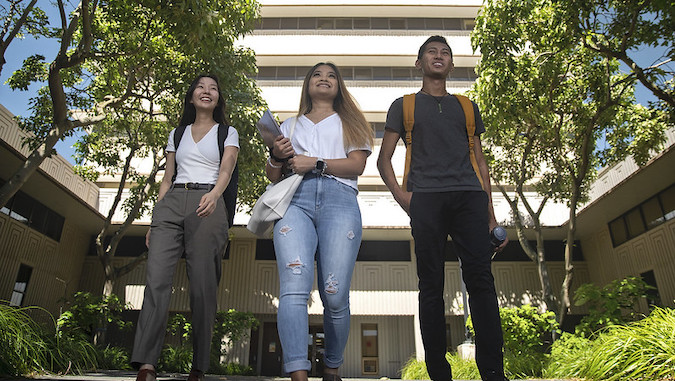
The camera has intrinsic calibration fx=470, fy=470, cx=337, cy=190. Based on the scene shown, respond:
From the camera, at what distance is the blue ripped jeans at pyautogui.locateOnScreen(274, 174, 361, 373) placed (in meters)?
2.24

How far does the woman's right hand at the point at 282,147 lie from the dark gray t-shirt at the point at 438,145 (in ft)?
2.47

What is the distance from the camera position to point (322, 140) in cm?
279

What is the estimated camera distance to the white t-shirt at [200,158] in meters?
3.03

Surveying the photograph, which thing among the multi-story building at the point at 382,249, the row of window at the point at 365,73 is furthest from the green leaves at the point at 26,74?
the row of window at the point at 365,73

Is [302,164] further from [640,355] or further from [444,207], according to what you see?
[640,355]

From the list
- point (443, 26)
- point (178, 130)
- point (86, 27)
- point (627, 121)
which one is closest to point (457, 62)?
point (443, 26)

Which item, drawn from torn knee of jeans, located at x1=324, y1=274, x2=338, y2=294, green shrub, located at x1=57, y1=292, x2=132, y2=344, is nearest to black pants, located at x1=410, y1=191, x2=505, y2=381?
torn knee of jeans, located at x1=324, y1=274, x2=338, y2=294

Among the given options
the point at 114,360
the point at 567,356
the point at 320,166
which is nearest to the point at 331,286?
the point at 320,166

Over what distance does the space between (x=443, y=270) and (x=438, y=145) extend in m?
0.76

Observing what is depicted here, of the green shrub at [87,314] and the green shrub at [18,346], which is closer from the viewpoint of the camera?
the green shrub at [18,346]

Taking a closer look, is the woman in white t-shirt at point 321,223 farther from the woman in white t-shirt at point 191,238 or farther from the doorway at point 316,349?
the doorway at point 316,349

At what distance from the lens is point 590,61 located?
10.6 meters

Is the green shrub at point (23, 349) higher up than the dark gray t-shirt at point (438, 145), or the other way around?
the dark gray t-shirt at point (438, 145)

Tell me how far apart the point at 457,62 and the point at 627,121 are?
1350 cm
